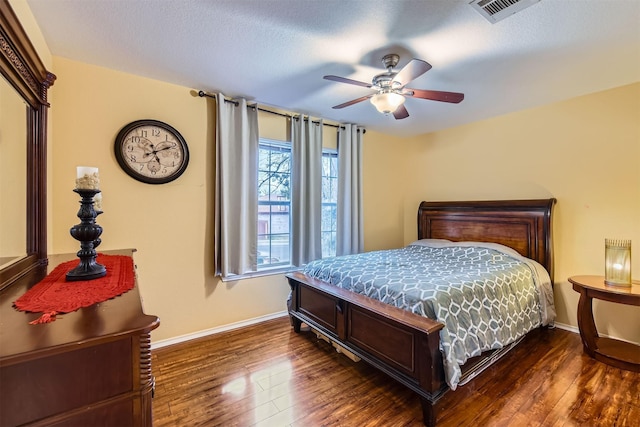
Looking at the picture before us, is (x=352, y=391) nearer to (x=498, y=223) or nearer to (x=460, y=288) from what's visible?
(x=460, y=288)

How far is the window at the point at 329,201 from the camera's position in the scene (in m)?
3.92

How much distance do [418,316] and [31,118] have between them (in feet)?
9.26

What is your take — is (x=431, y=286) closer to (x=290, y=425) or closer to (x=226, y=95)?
(x=290, y=425)

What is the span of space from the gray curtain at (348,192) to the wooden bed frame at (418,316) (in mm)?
1084

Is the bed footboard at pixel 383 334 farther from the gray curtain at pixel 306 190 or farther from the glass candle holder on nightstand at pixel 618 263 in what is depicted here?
the glass candle holder on nightstand at pixel 618 263

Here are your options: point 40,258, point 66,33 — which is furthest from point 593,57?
point 40,258

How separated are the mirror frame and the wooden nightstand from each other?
3933 millimetres

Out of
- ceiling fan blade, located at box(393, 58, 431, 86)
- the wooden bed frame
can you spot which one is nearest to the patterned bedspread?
the wooden bed frame

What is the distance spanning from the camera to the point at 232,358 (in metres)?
2.49

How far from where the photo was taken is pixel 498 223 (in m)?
3.45

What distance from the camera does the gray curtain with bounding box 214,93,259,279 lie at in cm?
291

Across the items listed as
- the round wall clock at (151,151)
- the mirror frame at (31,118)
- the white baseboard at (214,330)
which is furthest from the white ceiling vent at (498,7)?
the white baseboard at (214,330)

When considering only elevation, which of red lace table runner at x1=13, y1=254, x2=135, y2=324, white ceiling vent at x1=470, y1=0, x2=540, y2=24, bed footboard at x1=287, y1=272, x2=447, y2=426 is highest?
white ceiling vent at x1=470, y1=0, x2=540, y2=24

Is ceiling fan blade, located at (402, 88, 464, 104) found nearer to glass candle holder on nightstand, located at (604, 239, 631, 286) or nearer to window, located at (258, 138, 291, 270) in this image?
window, located at (258, 138, 291, 270)
